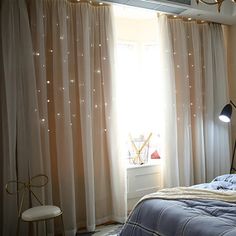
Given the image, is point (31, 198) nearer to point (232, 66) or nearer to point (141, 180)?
point (141, 180)

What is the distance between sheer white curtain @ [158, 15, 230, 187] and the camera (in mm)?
3885

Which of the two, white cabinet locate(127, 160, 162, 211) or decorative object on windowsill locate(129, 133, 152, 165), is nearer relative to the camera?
white cabinet locate(127, 160, 162, 211)

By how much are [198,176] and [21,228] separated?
246 centimetres

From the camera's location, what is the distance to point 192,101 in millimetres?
4141

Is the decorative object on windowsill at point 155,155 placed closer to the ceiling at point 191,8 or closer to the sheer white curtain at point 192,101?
the sheer white curtain at point 192,101

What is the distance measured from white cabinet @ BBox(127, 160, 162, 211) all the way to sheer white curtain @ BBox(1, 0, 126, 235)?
12.4 inches

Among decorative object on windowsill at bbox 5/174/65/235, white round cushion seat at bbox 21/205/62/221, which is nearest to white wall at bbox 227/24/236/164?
decorative object on windowsill at bbox 5/174/65/235

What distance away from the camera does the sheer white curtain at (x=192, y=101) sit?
3.88 meters

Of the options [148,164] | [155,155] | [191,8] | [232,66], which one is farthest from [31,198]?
[232,66]

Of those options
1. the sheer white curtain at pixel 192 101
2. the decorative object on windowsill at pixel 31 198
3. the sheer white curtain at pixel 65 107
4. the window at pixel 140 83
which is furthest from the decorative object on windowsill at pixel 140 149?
the decorative object on windowsill at pixel 31 198

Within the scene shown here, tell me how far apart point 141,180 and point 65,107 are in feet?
4.89

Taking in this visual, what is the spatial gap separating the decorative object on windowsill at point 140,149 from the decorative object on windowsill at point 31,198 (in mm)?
1425

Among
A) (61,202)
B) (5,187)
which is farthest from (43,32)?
(61,202)

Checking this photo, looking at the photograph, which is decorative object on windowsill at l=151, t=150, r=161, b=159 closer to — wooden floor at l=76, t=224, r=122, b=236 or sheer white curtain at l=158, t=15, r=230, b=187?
sheer white curtain at l=158, t=15, r=230, b=187
